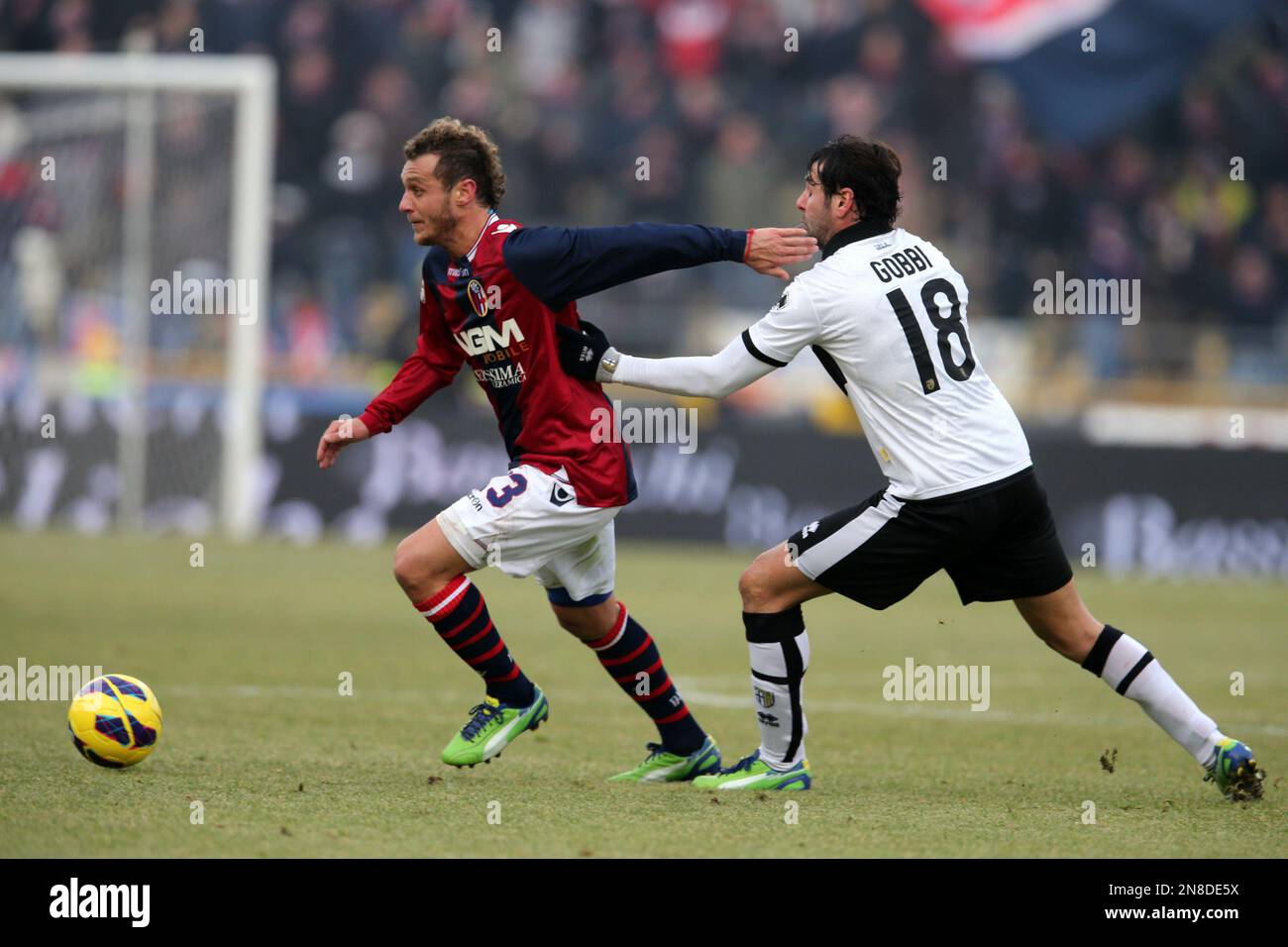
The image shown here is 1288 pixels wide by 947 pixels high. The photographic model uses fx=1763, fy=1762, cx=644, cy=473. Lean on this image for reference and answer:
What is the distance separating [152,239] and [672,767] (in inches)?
511

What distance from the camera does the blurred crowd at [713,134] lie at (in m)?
20.4

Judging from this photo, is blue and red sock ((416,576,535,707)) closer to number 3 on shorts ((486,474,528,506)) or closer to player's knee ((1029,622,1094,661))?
number 3 on shorts ((486,474,528,506))

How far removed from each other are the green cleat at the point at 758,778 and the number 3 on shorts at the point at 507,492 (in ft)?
4.05

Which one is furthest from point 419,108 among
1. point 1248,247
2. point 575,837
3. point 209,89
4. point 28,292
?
point 575,837

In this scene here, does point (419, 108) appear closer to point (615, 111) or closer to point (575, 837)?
point (615, 111)

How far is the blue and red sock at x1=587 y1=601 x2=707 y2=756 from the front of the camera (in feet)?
21.4

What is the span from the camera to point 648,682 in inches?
258

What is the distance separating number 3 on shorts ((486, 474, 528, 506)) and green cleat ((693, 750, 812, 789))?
124 cm

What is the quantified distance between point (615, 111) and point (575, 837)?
17.7 meters
